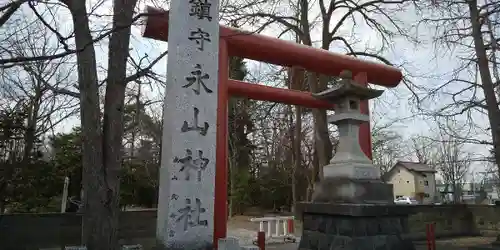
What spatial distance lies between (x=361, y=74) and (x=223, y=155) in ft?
13.8

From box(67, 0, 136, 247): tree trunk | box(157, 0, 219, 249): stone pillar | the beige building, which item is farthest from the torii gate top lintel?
the beige building

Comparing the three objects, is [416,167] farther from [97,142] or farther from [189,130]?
[97,142]

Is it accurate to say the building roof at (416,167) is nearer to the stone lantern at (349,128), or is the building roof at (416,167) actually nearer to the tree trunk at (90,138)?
the stone lantern at (349,128)

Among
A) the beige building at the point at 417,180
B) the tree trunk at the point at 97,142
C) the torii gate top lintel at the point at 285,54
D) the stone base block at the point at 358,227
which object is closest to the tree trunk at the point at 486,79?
the torii gate top lintel at the point at 285,54

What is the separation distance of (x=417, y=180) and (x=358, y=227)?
31580 mm

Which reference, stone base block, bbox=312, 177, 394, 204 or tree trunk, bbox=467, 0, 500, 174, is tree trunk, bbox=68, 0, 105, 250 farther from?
tree trunk, bbox=467, 0, 500, 174

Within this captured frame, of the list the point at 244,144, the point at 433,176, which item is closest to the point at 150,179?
the point at 244,144

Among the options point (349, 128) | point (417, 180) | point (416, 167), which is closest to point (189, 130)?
point (349, 128)

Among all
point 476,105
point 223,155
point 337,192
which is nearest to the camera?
point 223,155

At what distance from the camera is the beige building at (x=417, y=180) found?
3431 centimetres

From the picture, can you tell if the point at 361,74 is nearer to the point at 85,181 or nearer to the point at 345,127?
the point at 345,127

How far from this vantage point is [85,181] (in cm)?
473

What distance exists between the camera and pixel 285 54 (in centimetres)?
744

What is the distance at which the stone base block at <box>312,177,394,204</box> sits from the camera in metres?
7.09
